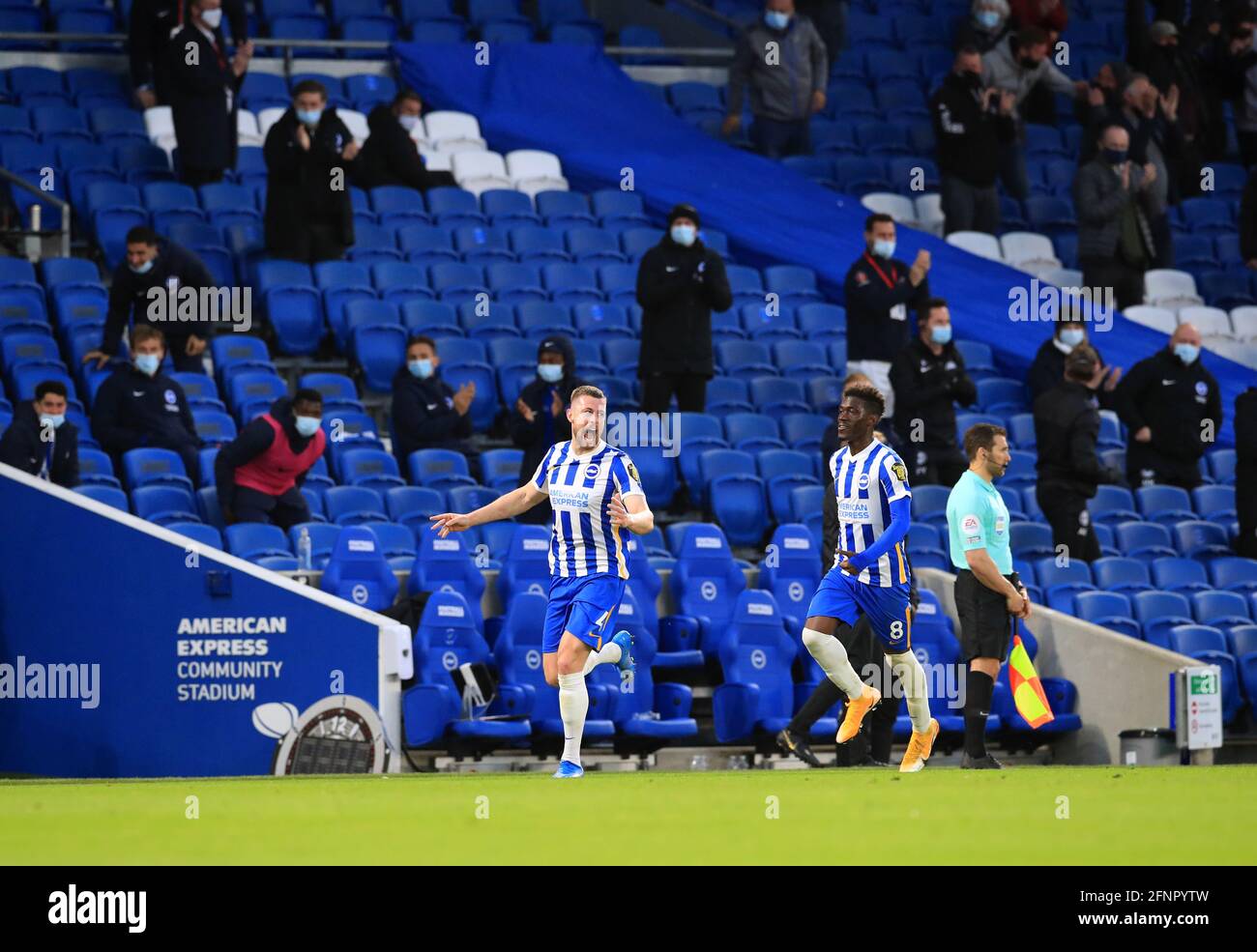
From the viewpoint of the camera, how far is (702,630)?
14797mm

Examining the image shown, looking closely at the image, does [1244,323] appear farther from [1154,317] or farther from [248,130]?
[248,130]

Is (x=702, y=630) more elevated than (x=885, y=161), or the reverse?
(x=885, y=161)

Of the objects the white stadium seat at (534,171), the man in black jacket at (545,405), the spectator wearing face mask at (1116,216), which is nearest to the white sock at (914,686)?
the man in black jacket at (545,405)

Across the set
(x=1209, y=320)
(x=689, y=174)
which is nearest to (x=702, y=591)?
(x=689, y=174)

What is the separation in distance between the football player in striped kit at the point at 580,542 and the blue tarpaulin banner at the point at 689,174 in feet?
32.7

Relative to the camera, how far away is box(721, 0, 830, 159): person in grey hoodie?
2200 cm

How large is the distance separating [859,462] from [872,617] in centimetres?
79

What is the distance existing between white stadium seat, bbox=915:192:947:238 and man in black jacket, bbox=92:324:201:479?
941 centimetres

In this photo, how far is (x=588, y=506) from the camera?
428 inches

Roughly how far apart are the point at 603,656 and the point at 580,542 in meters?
0.69

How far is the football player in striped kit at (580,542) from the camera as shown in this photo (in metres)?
10.8
